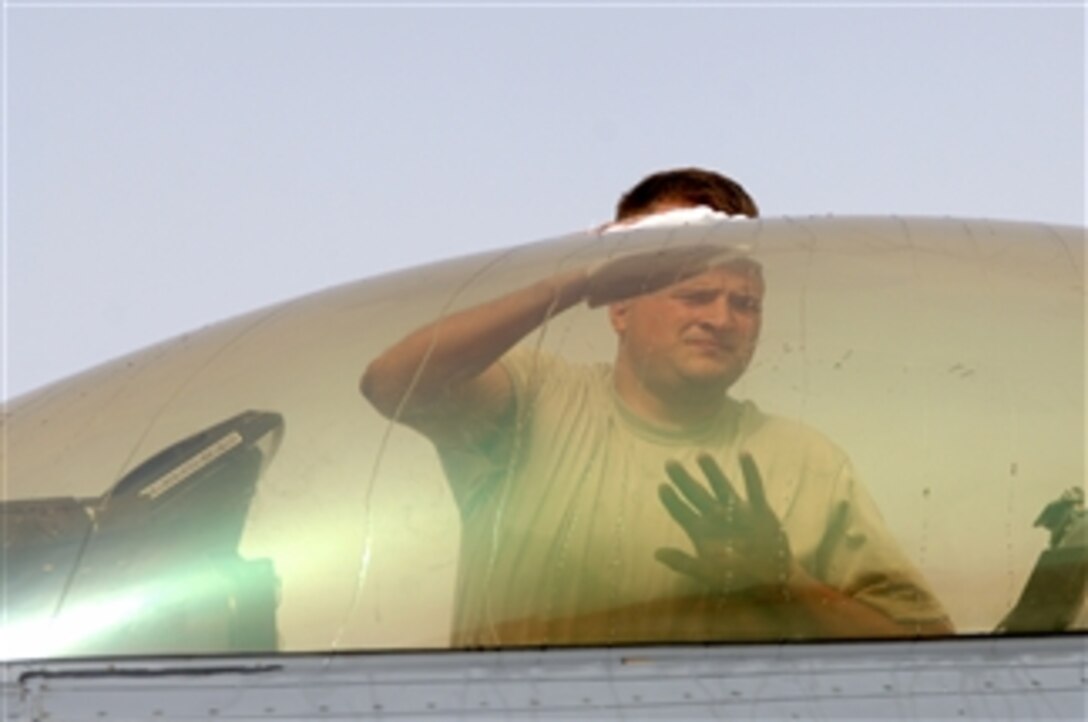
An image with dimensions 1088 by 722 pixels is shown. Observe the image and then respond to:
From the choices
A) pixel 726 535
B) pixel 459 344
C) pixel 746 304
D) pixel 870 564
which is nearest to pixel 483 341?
pixel 459 344

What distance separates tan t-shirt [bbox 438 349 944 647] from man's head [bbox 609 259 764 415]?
12 centimetres

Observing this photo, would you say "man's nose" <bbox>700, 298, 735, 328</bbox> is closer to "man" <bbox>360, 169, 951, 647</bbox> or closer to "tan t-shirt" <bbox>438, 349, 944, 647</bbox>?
"man" <bbox>360, 169, 951, 647</bbox>

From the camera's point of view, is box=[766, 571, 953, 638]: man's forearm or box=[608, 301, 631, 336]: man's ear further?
box=[608, 301, 631, 336]: man's ear

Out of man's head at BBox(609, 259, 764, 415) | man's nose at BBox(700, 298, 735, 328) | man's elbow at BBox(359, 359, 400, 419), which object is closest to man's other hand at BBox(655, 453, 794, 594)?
man's head at BBox(609, 259, 764, 415)

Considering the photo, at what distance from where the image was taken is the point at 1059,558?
575 centimetres

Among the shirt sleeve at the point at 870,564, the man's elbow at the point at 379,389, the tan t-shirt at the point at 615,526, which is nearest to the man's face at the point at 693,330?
the tan t-shirt at the point at 615,526

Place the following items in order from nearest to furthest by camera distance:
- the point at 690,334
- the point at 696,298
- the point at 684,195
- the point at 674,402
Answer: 1. the point at 674,402
2. the point at 690,334
3. the point at 696,298
4. the point at 684,195

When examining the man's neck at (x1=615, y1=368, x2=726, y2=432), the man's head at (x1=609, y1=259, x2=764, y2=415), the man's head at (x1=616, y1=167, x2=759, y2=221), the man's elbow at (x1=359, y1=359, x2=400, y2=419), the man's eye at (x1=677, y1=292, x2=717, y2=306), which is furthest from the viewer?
the man's head at (x1=616, y1=167, x2=759, y2=221)

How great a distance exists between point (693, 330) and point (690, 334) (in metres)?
0.02

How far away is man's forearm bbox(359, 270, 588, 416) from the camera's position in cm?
625

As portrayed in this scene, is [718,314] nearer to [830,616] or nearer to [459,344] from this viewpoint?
[459,344]

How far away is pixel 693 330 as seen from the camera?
6.26 m

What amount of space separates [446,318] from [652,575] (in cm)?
122

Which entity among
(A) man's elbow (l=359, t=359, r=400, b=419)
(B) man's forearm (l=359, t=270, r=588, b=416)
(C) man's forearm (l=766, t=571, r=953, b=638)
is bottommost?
(C) man's forearm (l=766, t=571, r=953, b=638)
